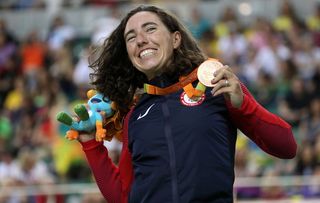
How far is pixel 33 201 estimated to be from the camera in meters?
9.73

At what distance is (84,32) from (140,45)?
35.2 feet

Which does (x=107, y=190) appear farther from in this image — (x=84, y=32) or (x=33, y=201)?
(x=84, y=32)

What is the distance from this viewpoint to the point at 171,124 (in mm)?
3898

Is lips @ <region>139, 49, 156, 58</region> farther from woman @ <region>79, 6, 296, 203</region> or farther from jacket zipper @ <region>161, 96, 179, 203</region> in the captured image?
jacket zipper @ <region>161, 96, 179, 203</region>

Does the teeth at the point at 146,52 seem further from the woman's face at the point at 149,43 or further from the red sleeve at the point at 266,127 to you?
the red sleeve at the point at 266,127

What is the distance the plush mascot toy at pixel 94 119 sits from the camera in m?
4.20

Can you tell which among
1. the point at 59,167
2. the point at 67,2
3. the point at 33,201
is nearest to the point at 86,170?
the point at 59,167

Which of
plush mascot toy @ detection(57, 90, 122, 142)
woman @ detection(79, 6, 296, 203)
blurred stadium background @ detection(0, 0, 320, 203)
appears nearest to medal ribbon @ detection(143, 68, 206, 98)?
woman @ detection(79, 6, 296, 203)

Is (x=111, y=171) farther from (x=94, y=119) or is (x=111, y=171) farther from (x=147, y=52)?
(x=147, y=52)

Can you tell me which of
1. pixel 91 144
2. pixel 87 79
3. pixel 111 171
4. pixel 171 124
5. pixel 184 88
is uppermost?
pixel 184 88

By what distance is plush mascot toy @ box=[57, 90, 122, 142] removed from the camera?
4199mm

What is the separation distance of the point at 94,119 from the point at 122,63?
282 millimetres

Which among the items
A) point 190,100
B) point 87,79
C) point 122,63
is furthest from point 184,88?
point 87,79

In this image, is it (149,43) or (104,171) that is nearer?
(149,43)
